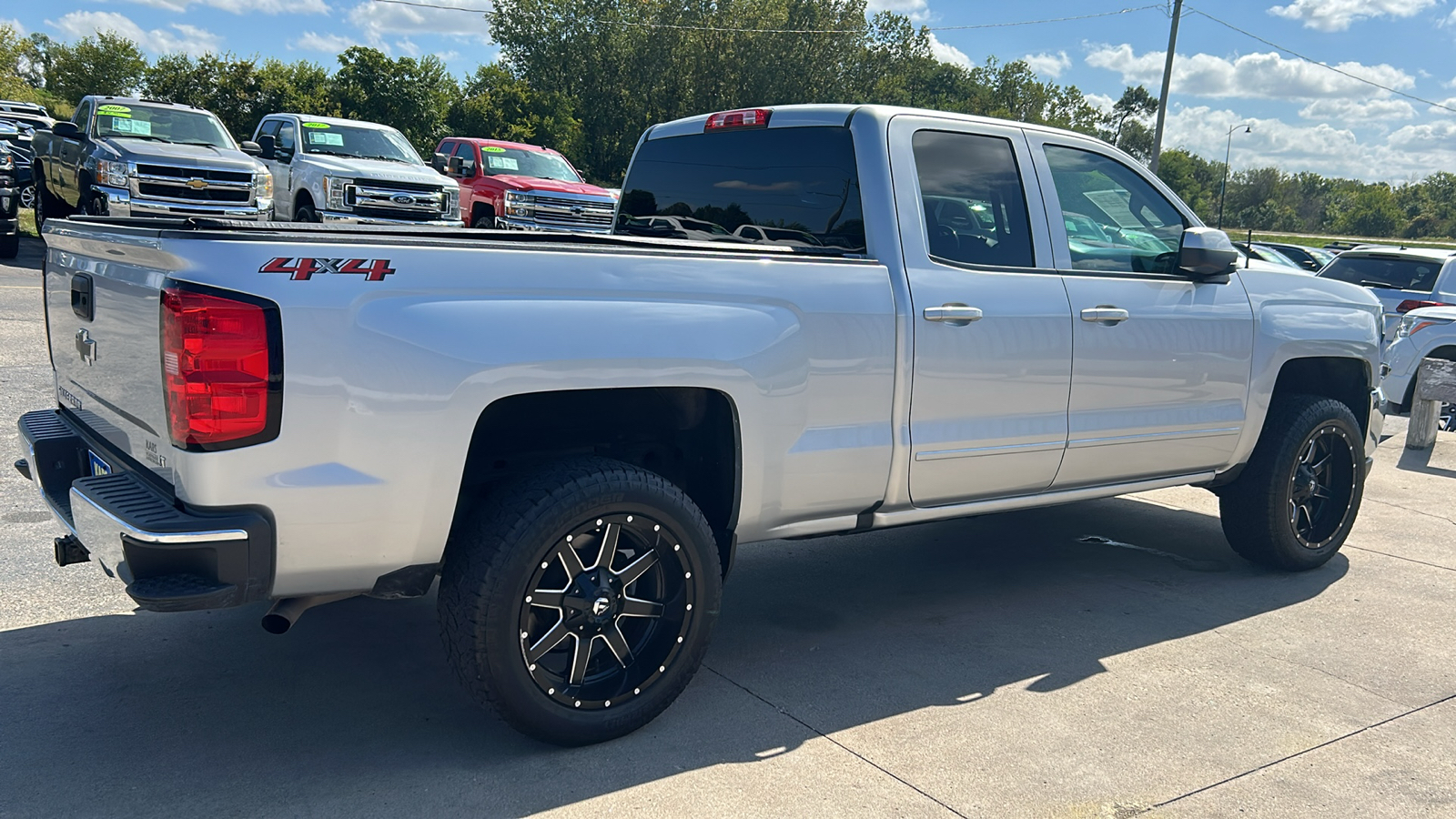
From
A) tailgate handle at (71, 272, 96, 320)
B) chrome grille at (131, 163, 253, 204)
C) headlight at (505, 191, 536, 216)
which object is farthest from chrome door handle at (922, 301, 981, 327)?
headlight at (505, 191, 536, 216)

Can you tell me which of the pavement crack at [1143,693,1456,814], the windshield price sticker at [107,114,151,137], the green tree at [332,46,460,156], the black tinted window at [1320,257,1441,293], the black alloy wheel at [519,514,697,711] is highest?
the green tree at [332,46,460,156]

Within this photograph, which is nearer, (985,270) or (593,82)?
(985,270)

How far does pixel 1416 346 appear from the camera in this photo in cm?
1077

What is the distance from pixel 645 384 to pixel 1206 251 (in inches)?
107

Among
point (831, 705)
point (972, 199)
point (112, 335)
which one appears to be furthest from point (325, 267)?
point (972, 199)

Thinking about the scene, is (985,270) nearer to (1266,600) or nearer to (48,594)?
(1266,600)

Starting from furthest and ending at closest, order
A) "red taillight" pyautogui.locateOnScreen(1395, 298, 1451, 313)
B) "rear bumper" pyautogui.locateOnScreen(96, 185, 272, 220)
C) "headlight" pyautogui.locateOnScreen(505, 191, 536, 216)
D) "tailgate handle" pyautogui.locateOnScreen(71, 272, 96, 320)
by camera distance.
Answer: "headlight" pyautogui.locateOnScreen(505, 191, 536, 216)
"rear bumper" pyautogui.locateOnScreen(96, 185, 272, 220)
"red taillight" pyautogui.locateOnScreen(1395, 298, 1451, 313)
"tailgate handle" pyautogui.locateOnScreen(71, 272, 96, 320)

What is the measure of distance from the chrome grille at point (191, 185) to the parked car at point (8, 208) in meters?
2.15

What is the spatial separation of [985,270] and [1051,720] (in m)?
1.63

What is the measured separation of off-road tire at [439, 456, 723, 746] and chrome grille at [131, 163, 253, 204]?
12154mm

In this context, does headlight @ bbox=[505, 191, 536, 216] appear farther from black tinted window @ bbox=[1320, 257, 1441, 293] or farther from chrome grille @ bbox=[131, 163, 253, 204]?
black tinted window @ bbox=[1320, 257, 1441, 293]

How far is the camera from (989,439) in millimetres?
4324

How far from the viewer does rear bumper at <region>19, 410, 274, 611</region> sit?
9.14ft

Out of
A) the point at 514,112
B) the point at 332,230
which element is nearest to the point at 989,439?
the point at 332,230
